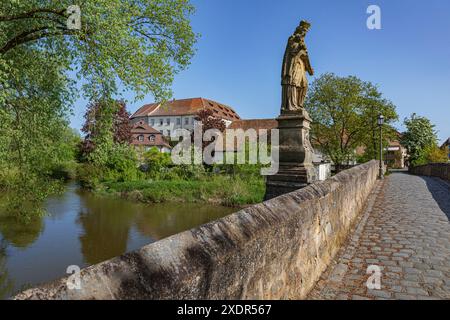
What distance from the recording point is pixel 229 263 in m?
1.99

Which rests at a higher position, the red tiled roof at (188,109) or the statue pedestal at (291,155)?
the red tiled roof at (188,109)

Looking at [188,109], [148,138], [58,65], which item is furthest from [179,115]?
[58,65]

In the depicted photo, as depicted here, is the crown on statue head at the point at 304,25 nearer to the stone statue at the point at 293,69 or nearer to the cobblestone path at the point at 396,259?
the stone statue at the point at 293,69

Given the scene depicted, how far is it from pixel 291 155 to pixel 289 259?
6.04 metres

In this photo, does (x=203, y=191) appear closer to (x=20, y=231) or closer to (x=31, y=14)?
(x=20, y=231)

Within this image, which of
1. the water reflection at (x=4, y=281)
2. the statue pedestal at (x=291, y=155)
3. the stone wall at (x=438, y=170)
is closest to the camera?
the statue pedestal at (x=291, y=155)

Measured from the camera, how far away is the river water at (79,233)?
1048 cm

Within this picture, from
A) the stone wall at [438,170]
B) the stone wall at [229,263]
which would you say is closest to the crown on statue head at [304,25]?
the stone wall at [229,263]

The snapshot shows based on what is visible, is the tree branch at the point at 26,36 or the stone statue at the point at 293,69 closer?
the tree branch at the point at 26,36

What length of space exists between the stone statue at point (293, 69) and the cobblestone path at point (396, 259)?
342 centimetres

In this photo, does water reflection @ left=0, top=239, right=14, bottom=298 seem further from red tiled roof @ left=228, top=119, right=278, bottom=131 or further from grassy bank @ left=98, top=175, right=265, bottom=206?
red tiled roof @ left=228, top=119, right=278, bottom=131

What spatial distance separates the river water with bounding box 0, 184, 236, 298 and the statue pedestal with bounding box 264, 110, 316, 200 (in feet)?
22.9

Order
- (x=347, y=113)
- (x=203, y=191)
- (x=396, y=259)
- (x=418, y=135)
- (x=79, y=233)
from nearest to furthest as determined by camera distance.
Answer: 1. (x=396, y=259)
2. (x=79, y=233)
3. (x=203, y=191)
4. (x=347, y=113)
5. (x=418, y=135)

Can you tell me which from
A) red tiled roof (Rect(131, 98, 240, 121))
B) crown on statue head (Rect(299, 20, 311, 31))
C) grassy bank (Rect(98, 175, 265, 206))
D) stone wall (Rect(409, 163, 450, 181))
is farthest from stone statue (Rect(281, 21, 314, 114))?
red tiled roof (Rect(131, 98, 240, 121))
